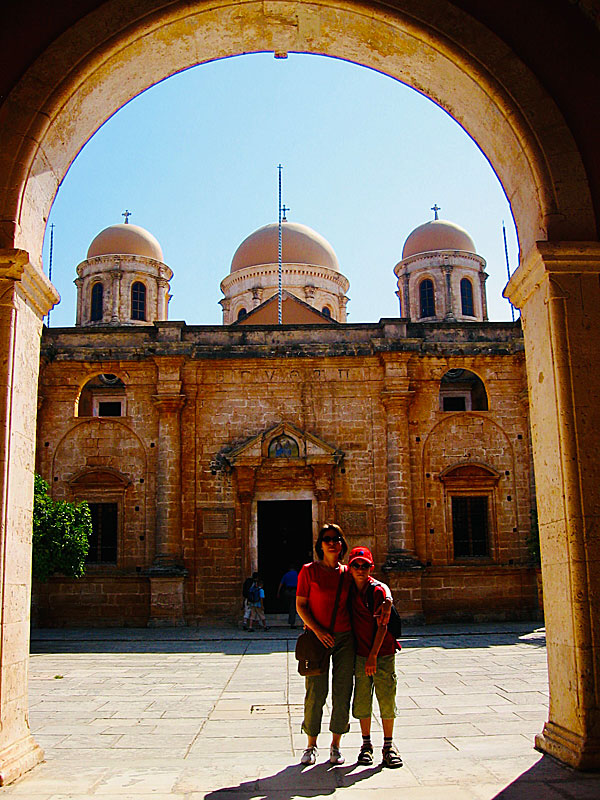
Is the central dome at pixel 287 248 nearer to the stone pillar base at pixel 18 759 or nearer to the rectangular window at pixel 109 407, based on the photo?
the rectangular window at pixel 109 407

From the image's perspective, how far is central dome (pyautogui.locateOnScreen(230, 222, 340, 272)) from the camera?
28.7 m

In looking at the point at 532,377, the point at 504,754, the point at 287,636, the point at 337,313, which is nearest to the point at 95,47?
the point at 532,377

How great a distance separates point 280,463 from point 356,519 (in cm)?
231

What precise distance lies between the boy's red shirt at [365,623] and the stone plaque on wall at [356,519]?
44.9 feet

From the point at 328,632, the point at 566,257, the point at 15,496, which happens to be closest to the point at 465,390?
the point at 566,257

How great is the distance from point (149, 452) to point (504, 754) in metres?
15.1


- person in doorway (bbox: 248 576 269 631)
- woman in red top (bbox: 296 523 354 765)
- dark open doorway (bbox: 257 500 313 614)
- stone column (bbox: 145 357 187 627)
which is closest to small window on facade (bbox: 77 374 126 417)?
stone column (bbox: 145 357 187 627)

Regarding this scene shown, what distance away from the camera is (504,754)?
5594 mm

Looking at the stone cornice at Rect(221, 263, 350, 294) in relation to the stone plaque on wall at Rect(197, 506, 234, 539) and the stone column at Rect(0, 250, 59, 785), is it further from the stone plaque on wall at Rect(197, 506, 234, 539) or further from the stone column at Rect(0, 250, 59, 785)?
the stone column at Rect(0, 250, 59, 785)

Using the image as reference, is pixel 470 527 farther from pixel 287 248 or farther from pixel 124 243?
pixel 124 243

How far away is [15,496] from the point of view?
5.31 metres

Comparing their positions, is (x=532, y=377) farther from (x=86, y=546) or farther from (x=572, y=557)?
(x=86, y=546)

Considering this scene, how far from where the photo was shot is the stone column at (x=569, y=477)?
5.02 meters

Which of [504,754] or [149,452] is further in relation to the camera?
[149,452]
